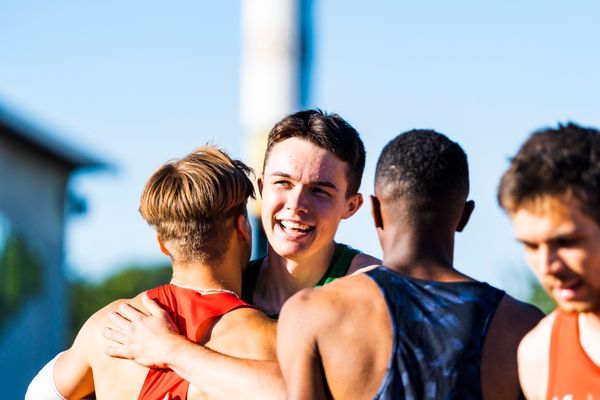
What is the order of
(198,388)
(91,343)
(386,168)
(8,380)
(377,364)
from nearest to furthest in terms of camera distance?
(377,364)
(386,168)
(198,388)
(91,343)
(8,380)

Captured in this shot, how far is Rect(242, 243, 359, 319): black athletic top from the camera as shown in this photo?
514cm

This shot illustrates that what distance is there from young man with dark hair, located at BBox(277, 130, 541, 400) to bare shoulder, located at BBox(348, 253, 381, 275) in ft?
4.51

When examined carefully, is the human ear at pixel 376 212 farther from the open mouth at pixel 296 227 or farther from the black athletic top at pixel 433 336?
the open mouth at pixel 296 227

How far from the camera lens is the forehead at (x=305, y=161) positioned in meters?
5.12

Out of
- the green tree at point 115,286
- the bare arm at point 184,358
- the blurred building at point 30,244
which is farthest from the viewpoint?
the green tree at point 115,286

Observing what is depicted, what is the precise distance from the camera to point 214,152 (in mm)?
4605

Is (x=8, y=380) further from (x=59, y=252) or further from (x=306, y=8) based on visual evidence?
(x=306, y=8)

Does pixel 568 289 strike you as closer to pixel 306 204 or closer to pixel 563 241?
pixel 563 241

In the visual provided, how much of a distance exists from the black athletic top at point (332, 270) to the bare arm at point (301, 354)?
160 centimetres

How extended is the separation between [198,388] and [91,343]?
0.57 metres

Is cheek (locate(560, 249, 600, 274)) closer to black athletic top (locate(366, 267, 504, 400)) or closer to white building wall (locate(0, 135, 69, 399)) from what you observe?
black athletic top (locate(366, 267, 504, 400))

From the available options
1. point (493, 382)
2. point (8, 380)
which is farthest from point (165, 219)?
point (8, 380)

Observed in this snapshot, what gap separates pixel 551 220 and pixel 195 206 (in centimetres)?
163

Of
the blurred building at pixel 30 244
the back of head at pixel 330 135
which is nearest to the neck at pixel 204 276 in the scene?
the back of head at pixel 330 135
